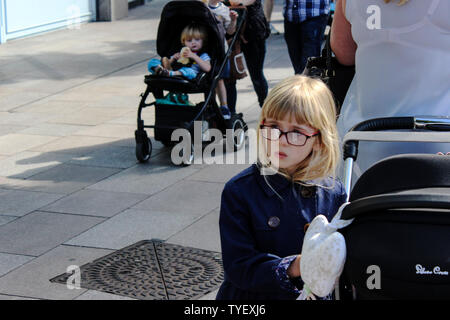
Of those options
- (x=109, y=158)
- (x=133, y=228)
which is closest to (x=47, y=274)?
(x=133, y=228)

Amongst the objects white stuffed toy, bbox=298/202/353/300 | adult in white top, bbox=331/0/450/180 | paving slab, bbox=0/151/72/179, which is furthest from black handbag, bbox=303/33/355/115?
paving slab, bbox=0/151/72/179

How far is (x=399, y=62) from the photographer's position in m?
3.32

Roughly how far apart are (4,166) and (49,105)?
287 centimetres

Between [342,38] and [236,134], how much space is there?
13.8ft

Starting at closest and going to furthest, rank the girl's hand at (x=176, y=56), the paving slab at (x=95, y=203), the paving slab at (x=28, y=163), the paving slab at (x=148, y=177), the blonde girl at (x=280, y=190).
→ 1. the blonde girl at (x=280, y=190)
2. the paving slab at (x=95, y=203)
3. the paving slab at (x=148, y=177)
4. the paving slab at (x=28, y=163)
5. the girl's hand at (x=176, y=56)

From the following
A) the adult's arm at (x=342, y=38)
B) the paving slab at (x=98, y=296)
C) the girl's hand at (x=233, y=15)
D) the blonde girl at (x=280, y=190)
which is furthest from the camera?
the girl's hand at (x=233, y=15)

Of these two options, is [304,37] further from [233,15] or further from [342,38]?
[342,38]

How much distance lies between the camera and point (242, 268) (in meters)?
2.53

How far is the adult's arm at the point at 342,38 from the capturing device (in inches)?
145

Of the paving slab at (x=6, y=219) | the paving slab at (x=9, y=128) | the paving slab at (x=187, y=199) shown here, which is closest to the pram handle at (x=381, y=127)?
the paving slab at (x=187, y=199)

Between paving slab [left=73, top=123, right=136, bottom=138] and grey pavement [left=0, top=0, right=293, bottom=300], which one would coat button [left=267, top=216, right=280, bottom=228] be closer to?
grey pavement [left=0, top=0, right=293, bottom=300]

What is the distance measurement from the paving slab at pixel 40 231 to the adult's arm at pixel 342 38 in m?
2.49

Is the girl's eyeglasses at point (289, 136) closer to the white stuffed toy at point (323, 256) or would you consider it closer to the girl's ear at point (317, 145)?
the girl's ear at point (317, 145)

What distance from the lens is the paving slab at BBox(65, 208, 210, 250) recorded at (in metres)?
5.48
